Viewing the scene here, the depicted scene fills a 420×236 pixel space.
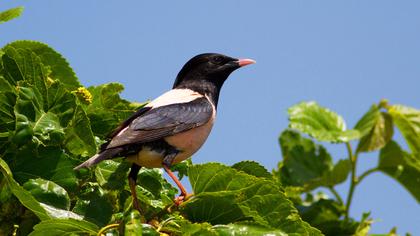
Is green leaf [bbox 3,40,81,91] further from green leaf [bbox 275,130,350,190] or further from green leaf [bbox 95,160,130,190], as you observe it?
green leaf [bbox 275,130,350,190]

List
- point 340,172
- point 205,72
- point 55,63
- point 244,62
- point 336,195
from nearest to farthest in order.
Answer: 1. point 55,63
2. point 205,72
3. point 244,62
4. point 336,195
5. point 340,172

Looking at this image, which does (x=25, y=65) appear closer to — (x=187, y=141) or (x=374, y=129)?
(x=187, y=141)

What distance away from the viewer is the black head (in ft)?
19.6

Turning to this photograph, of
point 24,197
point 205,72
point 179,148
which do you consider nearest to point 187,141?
point 179,148

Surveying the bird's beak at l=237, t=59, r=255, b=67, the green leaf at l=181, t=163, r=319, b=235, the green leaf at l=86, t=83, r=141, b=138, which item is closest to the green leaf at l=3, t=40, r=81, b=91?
the green leaf at l=86, t=83, r=141, b=138

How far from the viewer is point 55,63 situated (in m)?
4.94

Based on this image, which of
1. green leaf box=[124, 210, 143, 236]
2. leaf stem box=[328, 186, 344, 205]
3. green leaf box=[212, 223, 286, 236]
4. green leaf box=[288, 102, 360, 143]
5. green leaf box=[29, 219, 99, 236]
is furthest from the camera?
leaf stem box=[328, 186, 344, 205]

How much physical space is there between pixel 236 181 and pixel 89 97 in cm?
129

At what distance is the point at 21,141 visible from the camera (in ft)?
13.3

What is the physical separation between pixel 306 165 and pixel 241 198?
13.6 ft

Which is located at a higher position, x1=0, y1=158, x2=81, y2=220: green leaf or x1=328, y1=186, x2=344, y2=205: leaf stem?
x1=328, y1=186, x2=344, y2=205: leaf stem

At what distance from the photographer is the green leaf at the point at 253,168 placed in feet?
14.4

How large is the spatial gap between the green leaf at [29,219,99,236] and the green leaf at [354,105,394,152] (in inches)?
156

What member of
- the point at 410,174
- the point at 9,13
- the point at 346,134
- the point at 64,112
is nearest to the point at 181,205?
the point at 64,112
